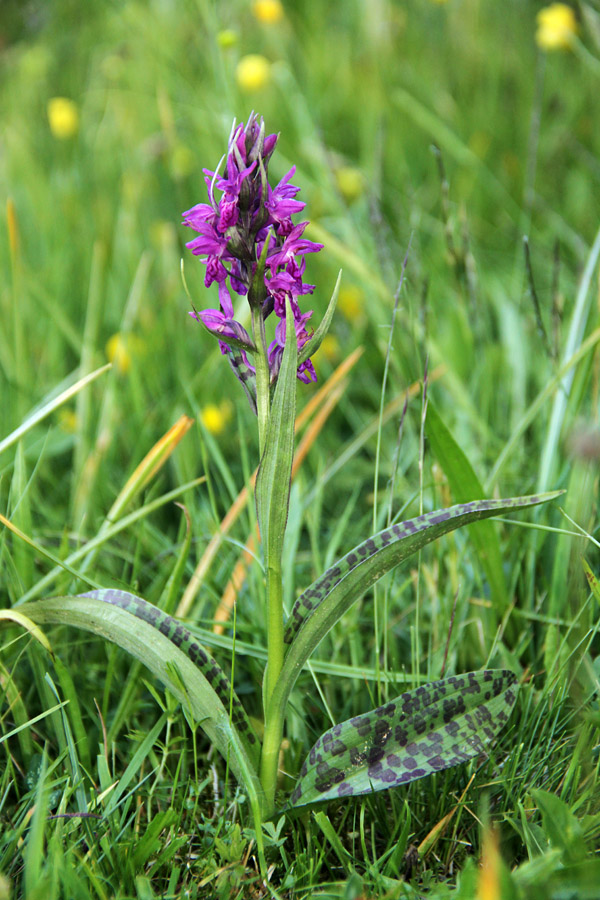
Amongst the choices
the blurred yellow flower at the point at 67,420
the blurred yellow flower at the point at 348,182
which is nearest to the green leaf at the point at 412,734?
the blurred yellow flower at the point at 67,420

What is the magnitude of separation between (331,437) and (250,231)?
124cm

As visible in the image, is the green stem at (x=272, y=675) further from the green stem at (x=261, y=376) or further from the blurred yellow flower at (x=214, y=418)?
the blurred yellow flower at (x=214, y=418)

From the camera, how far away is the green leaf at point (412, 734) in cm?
105

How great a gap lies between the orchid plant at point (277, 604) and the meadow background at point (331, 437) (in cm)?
7

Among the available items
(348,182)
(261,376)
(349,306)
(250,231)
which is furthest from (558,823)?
(348,182)

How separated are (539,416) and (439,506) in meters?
0.61

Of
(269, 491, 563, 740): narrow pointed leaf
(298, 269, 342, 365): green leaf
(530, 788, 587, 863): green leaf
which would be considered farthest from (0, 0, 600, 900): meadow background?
(298, 269, 342, 365): green leaf

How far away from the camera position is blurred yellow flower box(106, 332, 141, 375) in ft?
7.25

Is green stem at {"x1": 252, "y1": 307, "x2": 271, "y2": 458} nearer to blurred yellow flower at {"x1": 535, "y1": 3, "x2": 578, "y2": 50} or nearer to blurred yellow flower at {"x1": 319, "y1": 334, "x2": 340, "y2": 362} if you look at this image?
blurred yellow flower at {"x1": 319, "y1": 334, "x2": 340, "y2": 362}

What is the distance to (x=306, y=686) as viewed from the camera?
137 cm

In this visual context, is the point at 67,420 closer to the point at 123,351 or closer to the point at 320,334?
the point at 123,351

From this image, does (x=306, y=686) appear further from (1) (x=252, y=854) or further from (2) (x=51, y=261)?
(2) (x=51, y=261)

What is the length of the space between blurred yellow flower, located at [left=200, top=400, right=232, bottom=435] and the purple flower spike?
107 cm

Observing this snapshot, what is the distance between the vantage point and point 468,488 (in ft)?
4.44
